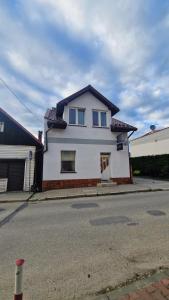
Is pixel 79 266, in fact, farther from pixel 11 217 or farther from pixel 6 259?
pixel 11 217

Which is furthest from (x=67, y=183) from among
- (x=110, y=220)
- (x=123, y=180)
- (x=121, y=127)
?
(x=110, y=220)

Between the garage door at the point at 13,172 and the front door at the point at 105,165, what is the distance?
6296 mm

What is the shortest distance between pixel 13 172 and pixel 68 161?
4.26m

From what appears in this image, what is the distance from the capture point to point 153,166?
2142cm

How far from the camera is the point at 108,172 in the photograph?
609 inches

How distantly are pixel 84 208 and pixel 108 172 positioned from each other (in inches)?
293

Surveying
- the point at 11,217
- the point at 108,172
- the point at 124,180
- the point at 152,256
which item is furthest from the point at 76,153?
the point at 152,256

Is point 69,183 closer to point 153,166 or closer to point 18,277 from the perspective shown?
point 153,166

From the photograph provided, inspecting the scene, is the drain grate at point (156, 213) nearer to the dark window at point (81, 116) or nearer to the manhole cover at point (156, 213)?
the manhole cover at point (156, 213)

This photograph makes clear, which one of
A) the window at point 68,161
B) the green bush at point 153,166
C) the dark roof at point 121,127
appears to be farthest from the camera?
the green bush at point 153,166

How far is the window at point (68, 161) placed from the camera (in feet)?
47.6

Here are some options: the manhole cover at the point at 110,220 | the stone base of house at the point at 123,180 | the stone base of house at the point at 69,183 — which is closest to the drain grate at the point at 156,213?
the manhole cover at the point at 110,220

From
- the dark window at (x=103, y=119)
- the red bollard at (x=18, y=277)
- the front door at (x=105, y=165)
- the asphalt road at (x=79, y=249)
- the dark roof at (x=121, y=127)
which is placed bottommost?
the asphalt road at (x=79, y=249)

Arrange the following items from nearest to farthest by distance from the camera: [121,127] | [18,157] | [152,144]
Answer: [18,157] → [121,127] → [152,144]
